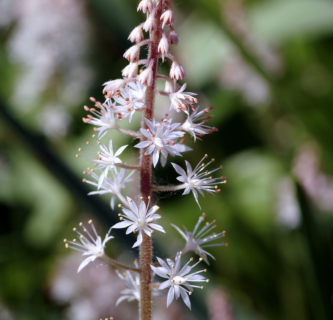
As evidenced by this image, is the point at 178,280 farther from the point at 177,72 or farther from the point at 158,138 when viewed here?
the point at 177,72

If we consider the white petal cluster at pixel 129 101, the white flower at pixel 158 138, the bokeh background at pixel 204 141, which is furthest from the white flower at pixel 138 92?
the bokeh background at pixel 204 141

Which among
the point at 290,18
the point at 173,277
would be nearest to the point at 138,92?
the point at 173,277

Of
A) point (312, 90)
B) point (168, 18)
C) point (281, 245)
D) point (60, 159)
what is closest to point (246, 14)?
point (312, 90)

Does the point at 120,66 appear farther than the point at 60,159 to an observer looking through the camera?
Yes

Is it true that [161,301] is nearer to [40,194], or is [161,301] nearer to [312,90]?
[40,194]

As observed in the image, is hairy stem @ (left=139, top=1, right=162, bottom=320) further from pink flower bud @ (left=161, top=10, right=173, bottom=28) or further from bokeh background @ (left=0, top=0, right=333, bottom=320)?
bokeh background @ (left=0, top=0, right=333, bottom=320)

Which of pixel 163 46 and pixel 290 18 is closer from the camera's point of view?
pixel 163 46

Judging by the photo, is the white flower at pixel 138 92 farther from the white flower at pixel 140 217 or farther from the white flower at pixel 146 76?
the white flower at pixel 140 217

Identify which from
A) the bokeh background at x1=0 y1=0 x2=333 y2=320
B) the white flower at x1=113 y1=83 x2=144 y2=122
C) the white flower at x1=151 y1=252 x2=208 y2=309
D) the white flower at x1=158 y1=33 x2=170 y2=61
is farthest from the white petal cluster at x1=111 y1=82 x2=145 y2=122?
the bokeh background at x1=0 y1=0 x2=333 y2=320
